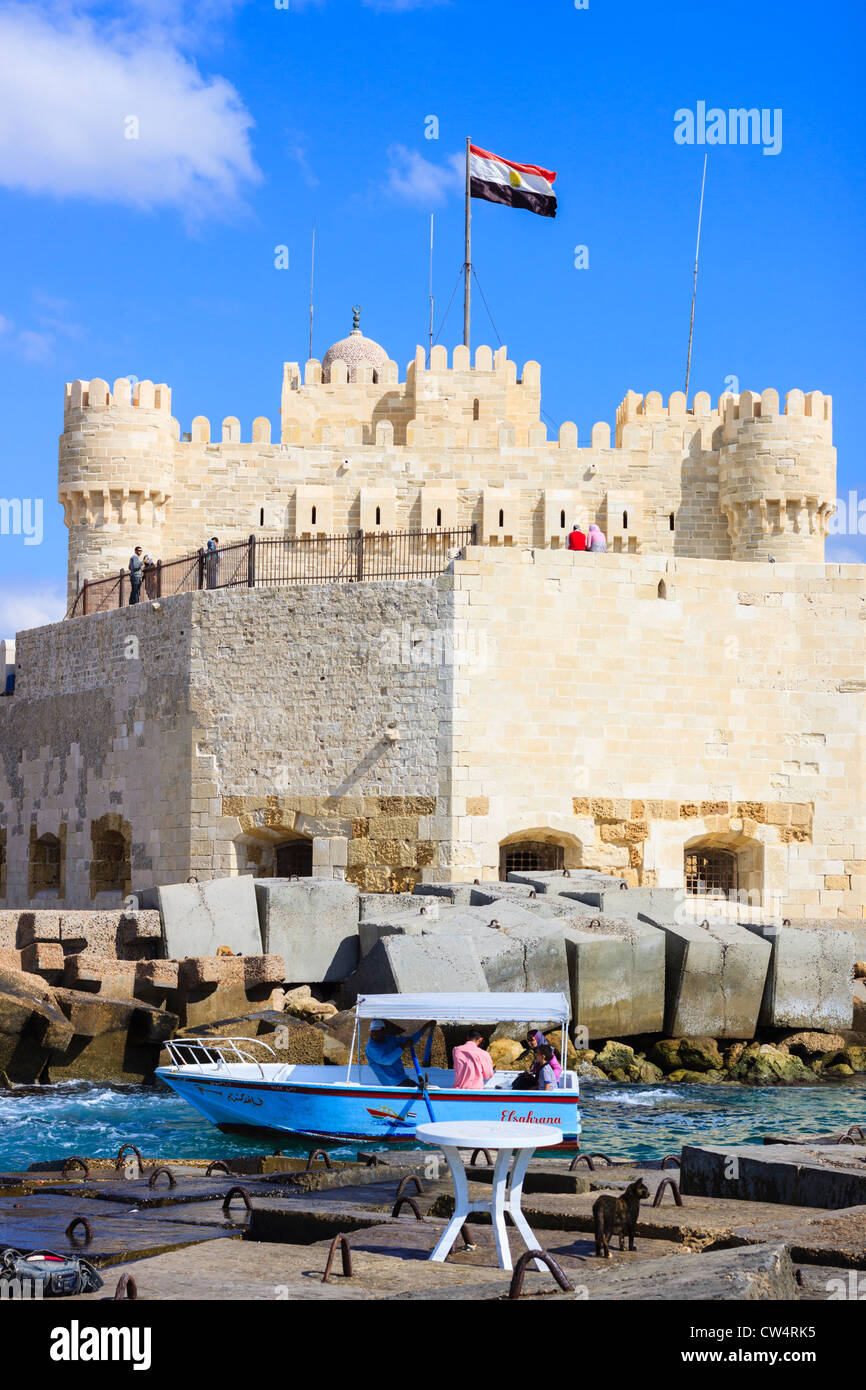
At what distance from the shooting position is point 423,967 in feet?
55.9

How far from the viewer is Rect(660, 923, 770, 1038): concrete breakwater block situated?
19.2 metres

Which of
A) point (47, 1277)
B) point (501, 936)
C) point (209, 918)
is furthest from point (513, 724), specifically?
point (47, 1277)

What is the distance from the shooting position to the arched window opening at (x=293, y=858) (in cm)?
2353

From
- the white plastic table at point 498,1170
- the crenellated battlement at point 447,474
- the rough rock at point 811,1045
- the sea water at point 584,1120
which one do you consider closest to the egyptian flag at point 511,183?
the crenellated battlement at point 447,474

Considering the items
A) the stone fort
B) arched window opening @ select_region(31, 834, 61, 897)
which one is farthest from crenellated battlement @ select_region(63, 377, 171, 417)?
arched window opening @ select_region(31, 834, 61, 897)

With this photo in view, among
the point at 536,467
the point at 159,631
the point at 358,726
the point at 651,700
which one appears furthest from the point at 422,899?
the point at 536,467

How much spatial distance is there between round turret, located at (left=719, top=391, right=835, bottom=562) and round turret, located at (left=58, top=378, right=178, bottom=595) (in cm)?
1024

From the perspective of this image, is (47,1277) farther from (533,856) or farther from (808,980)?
(533,856)

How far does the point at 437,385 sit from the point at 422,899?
12788 millimetres

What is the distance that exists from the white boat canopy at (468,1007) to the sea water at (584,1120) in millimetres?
1141

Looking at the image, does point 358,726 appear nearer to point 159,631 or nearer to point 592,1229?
point 159,631

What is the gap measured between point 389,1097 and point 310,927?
20.8 feet

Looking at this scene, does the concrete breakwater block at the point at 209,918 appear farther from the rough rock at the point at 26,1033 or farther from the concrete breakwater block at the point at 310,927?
the rough rock at the point at 26,1033
